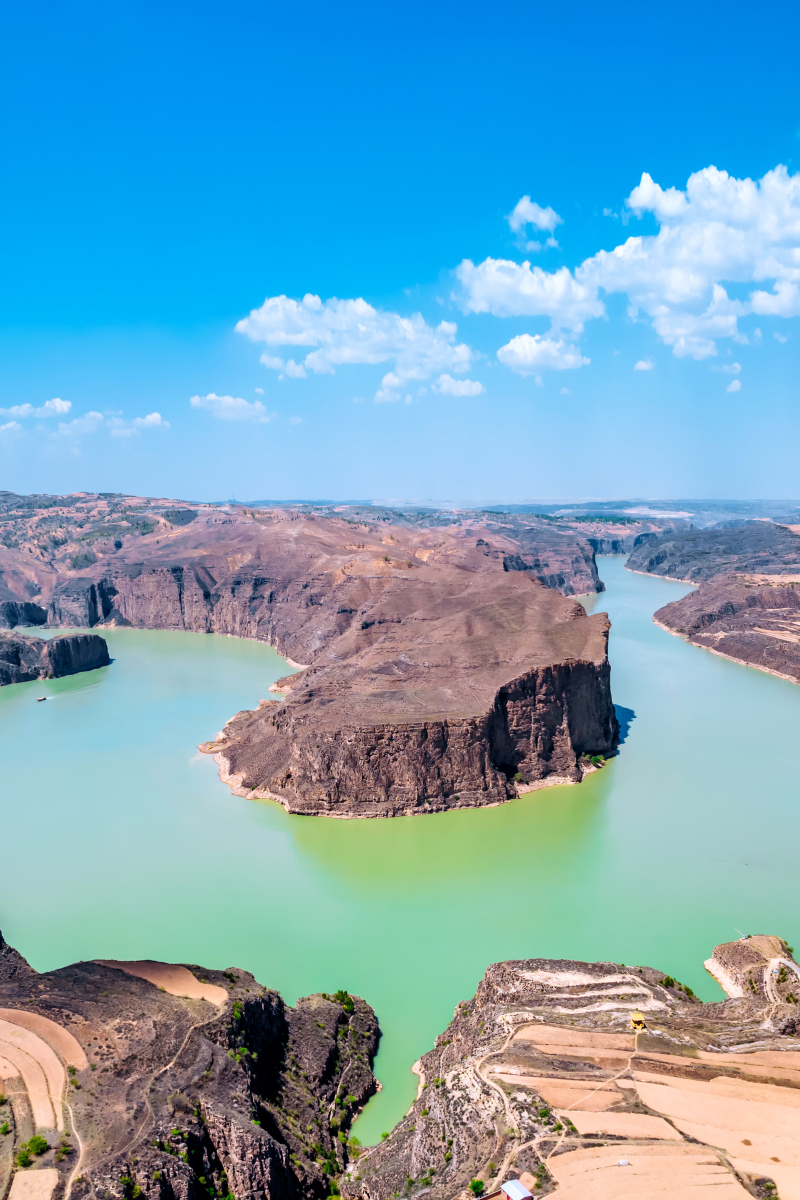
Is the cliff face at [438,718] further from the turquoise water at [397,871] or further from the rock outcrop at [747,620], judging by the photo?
the rock outcrop at [747,620]

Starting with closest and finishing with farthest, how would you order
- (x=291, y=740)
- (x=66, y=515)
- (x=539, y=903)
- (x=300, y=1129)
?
1. (x=300, y=1129)
2. (x=539, y=903)
3. (x=291, y=740)
4. (x=66, y=515)

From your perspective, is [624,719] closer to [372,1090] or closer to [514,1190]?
[372,1090]

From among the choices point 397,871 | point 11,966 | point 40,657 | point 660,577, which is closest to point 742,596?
point 660,577

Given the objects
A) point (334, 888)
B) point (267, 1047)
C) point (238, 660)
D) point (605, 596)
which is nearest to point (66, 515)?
point (238, 660)

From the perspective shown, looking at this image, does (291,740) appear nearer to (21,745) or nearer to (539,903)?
(539,903)

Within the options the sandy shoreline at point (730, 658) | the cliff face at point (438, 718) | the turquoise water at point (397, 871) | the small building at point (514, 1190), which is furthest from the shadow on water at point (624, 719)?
the small building at point (514, 1190)

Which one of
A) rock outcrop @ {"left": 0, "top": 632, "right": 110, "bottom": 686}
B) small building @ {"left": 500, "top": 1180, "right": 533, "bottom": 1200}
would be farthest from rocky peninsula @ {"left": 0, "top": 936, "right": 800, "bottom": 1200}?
rock outcrop @ {"left": 0, "top": 632, "right": 110, "bottom": 686}

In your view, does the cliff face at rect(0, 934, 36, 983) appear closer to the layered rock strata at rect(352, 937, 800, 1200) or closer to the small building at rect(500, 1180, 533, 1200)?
the layered rock strata at rect(352, 937, 800, 1200)

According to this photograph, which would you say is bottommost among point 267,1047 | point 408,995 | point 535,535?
point 408,995
